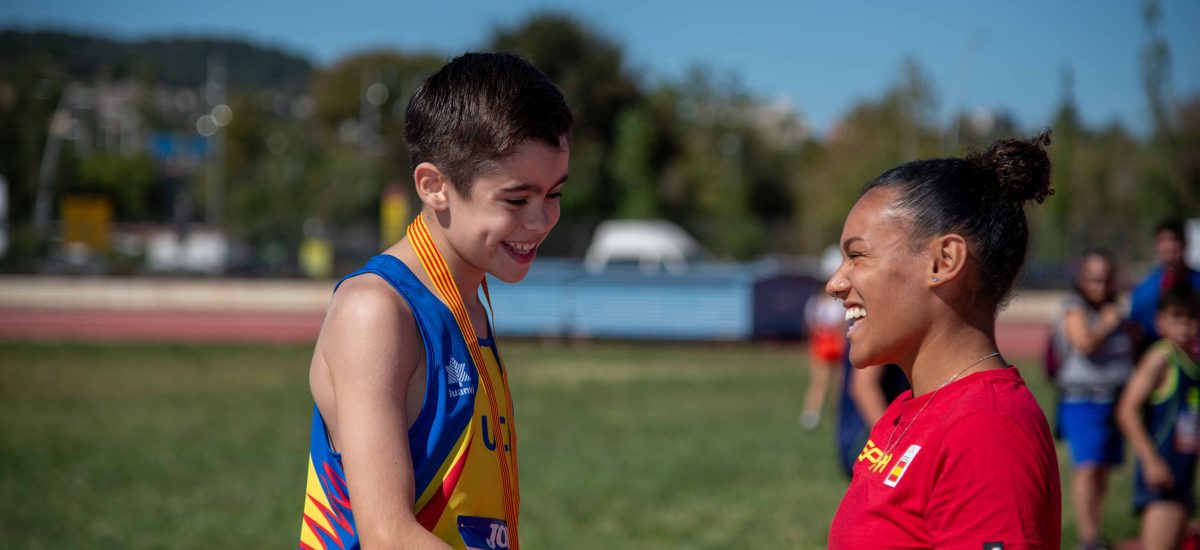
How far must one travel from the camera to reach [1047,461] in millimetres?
1782

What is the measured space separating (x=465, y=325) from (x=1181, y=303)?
5.53 m

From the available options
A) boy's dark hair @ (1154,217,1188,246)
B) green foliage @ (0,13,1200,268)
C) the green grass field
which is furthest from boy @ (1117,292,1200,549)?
green foliage @ (0,13,1200,268)

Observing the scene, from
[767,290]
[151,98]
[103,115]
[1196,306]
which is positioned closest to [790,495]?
[1196,306]

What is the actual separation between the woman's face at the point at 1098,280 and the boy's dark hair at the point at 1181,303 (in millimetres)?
626

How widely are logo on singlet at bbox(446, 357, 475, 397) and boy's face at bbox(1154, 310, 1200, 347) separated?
5.50 metres

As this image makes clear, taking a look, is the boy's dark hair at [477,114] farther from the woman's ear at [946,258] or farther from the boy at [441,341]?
the woman's ear at [946,258]

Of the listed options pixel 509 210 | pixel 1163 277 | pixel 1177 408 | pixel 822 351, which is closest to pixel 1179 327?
pixel 1177 408

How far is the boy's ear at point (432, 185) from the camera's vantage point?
1979 mm

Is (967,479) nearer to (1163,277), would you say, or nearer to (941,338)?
(941,338)

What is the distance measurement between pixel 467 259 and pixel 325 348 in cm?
34

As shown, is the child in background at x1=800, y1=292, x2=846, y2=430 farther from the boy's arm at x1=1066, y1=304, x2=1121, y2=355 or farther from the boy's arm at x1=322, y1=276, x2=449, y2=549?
the boy's arm at x1=322, y1=276, x2=449, y2=549

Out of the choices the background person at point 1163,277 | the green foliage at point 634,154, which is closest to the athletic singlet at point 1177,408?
the background person at point 1163,277

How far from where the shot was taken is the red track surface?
75.2 ft

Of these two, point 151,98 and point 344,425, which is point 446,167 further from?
point 151,98
